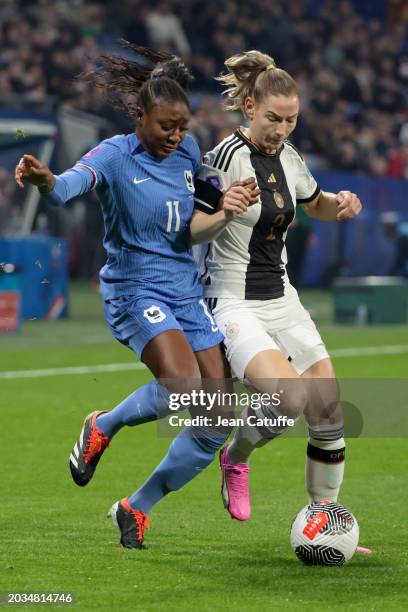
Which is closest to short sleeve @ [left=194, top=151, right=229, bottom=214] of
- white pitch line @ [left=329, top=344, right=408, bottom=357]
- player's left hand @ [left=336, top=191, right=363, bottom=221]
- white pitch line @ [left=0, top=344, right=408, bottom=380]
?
player's left hand @ [left=336, top=191, right=363, bottom=221]

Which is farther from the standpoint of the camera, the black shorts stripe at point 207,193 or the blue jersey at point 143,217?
the black shorts stripe at point 207,193

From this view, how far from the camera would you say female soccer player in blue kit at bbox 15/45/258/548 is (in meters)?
6.27

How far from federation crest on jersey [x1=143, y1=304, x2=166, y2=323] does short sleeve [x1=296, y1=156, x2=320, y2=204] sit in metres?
1.03

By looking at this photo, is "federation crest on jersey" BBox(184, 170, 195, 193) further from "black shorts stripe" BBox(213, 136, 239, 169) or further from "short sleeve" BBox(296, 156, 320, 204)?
"short sleeve" BBox(296, 156, 320, 204)

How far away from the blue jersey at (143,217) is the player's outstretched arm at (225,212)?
3.7 inches

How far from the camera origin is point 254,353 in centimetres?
627

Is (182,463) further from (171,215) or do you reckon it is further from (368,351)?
(368,351)

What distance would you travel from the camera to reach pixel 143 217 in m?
6.36

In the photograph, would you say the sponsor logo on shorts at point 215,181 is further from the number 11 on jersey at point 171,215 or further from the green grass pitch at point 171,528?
the green grass pitch at point 171,528

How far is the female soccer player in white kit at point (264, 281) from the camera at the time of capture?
6.38m

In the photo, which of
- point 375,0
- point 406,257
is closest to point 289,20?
point 375,0

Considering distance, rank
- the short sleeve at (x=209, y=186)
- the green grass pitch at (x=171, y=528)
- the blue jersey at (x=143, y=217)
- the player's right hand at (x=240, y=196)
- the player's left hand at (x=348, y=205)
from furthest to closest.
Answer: the player's left hand at (x=348, y=205) < the short sleeve at (x=209, y=186) < the blue jersey at (x=143, y=217) < the player's right hand at (x=240, y=196) < the green grass pitch at (x=171, y=528)

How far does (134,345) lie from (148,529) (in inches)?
41.5

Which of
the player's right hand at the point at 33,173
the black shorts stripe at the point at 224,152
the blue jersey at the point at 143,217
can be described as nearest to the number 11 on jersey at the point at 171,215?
the blue jersey at the point at 143,217
